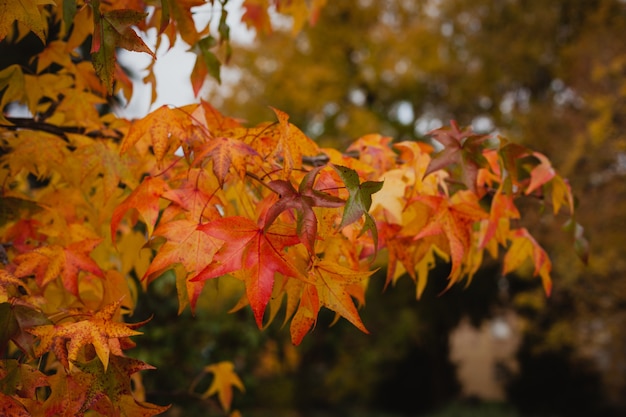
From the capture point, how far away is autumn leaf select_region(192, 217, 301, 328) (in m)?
1.07

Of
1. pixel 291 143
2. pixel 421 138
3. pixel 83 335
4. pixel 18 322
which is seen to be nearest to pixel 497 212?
pixel 291 143

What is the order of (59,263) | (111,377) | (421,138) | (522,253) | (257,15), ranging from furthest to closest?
(421,138) → (257,15) → (522,253) → (59,263) → (111,377)

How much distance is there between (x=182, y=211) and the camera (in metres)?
1.28

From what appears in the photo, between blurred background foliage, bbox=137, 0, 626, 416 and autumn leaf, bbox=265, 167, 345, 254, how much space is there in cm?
342

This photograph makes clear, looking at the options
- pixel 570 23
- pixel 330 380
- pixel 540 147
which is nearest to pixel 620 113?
pixel 540 147

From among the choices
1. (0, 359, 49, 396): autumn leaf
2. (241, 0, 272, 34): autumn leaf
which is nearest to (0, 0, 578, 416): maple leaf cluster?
(0, 359, 49, 396): autumn leaf

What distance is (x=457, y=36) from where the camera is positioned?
1219cm

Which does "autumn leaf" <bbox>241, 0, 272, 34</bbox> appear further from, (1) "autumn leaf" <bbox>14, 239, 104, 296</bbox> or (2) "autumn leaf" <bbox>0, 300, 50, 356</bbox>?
(2) "autumn leaf" <bbox>0, 300, 50, 356</bbox>

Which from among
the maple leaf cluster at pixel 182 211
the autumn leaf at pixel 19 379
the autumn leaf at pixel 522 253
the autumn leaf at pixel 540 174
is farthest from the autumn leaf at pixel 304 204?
the autumn leaf at pixel 522 253

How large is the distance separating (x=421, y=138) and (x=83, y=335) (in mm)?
9936

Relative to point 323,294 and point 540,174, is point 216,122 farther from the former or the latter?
point 540,174

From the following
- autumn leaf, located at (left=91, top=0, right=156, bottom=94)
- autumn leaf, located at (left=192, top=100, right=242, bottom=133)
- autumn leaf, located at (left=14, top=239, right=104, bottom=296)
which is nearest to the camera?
autumn leaf, located at (left=91, top=0, right=156, bottom=94)

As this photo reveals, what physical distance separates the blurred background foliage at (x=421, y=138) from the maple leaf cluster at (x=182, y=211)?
2852 mm

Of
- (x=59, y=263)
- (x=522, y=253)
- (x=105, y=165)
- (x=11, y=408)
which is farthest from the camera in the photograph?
(x=522, y=253)
